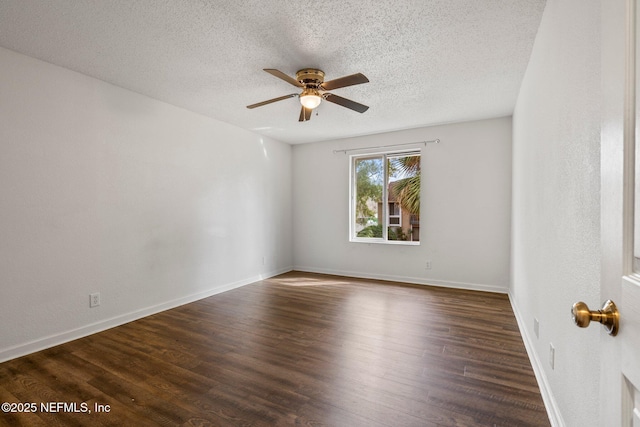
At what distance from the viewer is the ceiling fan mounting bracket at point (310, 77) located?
2.60 metres

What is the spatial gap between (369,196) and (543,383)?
3.71 metres

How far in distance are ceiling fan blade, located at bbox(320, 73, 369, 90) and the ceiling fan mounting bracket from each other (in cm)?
11

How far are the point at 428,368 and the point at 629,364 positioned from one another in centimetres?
187

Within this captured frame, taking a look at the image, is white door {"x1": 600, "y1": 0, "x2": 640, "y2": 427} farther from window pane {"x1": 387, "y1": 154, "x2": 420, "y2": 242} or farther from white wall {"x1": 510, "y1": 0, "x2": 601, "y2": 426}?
window pane {"x1": 387, "y1": 154, "x2": 420, "y2": 242}

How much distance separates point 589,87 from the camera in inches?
44.2

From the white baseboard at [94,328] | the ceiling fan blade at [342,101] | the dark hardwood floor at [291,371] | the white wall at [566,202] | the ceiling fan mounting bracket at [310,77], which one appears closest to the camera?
the white wall at [566,202]

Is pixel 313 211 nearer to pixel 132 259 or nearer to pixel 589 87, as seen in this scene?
pixel 132 259

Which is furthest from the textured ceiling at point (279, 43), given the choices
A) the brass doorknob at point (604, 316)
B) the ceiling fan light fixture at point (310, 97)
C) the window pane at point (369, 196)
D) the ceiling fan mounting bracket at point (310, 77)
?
the brass doorknob at point (604, 316)

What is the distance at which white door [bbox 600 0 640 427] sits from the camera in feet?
1.68

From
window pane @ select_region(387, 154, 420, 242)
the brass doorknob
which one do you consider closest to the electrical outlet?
the brass doorknob

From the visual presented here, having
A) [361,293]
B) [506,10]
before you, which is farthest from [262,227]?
[506,10]

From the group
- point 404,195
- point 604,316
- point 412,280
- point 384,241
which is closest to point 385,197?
point 404,195

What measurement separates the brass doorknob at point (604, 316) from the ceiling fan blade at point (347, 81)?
198 cm

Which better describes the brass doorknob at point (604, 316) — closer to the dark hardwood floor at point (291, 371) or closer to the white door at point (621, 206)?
the white door at point (621, 206)
